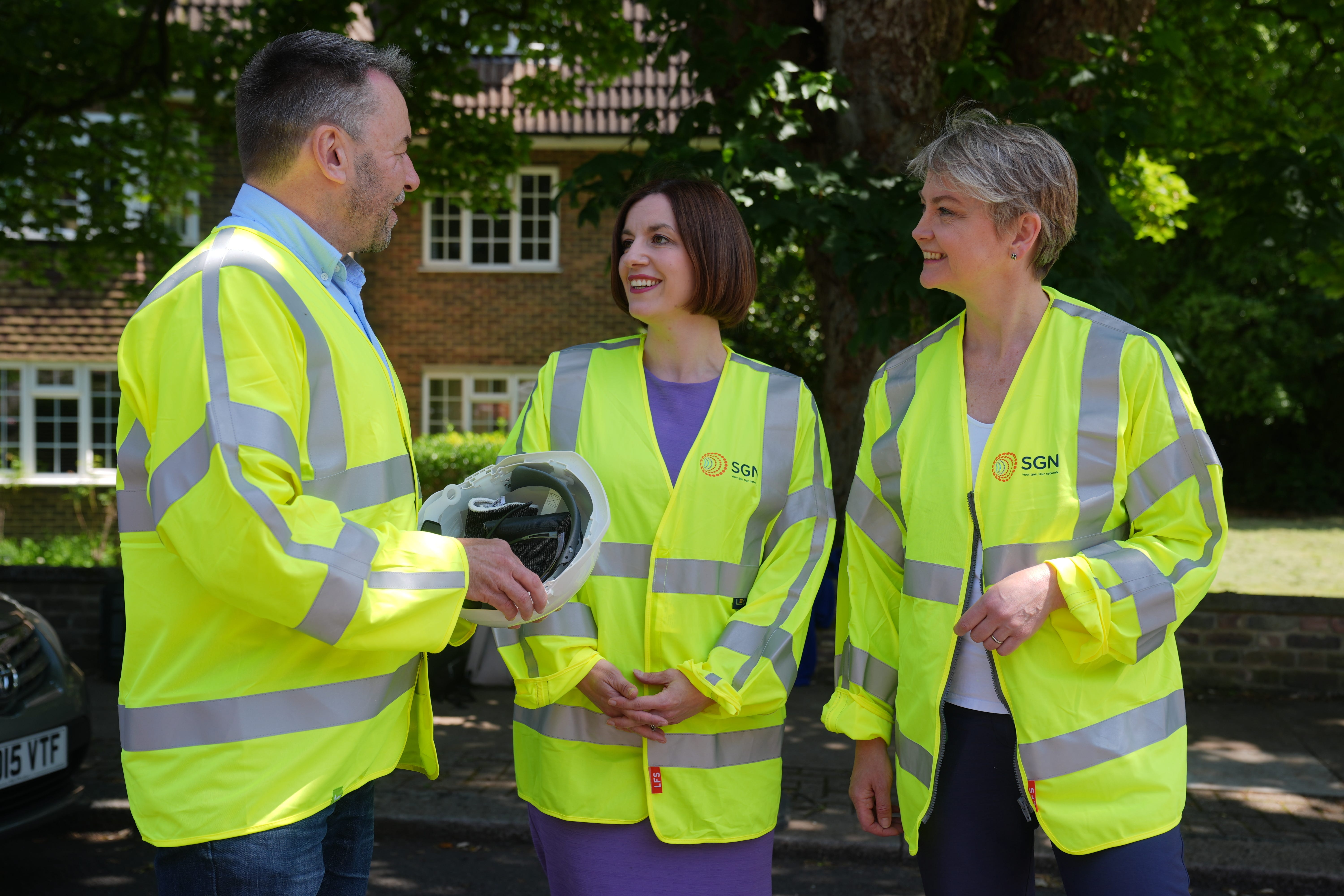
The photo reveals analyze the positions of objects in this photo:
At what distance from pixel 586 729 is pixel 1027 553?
3.46 feet

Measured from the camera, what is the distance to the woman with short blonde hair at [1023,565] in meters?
2.07

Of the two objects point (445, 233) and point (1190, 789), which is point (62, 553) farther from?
point (1190, 789)

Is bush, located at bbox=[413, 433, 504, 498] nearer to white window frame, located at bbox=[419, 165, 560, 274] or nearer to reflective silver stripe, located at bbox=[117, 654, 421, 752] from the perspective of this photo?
white window frame, located at bbox=[419, 165, 560, 274]

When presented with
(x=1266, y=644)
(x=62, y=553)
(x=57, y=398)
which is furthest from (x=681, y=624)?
(x=57, y=398)

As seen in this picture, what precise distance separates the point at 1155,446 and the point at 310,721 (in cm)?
167

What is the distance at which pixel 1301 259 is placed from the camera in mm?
8938

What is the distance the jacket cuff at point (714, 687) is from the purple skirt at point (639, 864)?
0.33 m

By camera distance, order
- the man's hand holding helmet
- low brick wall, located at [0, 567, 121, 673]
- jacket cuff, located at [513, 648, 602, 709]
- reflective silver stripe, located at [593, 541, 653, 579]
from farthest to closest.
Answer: low brick wall, located at [0, 567, 121, 673], reflective silver stripe, located at [593, 541, 653, 579], jacket cuff, located at [513, 648, 602, 709], the man's hand holding helmet

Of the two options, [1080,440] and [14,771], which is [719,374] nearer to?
[1080,440]

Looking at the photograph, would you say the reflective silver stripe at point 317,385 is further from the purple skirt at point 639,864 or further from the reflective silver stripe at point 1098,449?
the reflective silver stripe at point 1098,449

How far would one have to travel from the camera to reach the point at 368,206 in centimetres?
200

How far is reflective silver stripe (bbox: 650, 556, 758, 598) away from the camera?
8.06ft

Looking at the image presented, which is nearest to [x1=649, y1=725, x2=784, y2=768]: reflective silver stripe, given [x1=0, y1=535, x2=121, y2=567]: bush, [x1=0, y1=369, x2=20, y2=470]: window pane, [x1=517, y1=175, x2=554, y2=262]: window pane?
[x1=0, y1=535, x2=121, y2=567]: bush

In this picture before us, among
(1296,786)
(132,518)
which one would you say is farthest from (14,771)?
(1296,786)
